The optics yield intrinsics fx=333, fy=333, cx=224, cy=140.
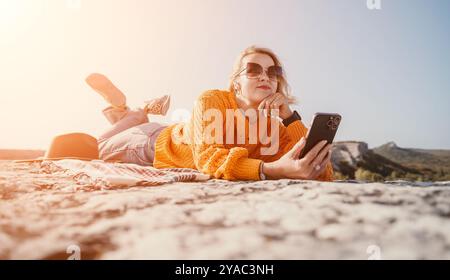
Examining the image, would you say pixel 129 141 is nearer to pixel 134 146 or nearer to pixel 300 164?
pixel 134 146

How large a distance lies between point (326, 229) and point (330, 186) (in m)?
0.53

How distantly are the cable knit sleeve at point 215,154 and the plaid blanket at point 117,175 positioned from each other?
89mm

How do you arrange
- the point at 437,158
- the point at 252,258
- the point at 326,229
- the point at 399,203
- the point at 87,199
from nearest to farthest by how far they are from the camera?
the point at 252,258, the point at 326,229, the point at 399,203, the point at 87,199, the point at 437,158

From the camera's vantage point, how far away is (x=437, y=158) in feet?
55.1

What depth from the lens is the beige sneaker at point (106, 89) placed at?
3.95m

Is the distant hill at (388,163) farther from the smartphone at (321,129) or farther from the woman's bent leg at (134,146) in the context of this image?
the smartphone at (321,129)

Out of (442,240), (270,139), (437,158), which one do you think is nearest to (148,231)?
(442,240)

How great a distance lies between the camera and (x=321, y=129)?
1.81m

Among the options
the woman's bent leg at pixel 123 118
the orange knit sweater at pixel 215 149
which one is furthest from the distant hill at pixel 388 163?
the orange knit sweater at pixel 215 149

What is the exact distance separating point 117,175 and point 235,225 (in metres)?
1.09

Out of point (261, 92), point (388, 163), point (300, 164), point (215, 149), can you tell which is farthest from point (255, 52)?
point (388, 163)

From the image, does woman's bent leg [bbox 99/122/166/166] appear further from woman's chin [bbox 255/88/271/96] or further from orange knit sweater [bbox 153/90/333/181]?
woman's chin [bbox 255/88/271/96]
